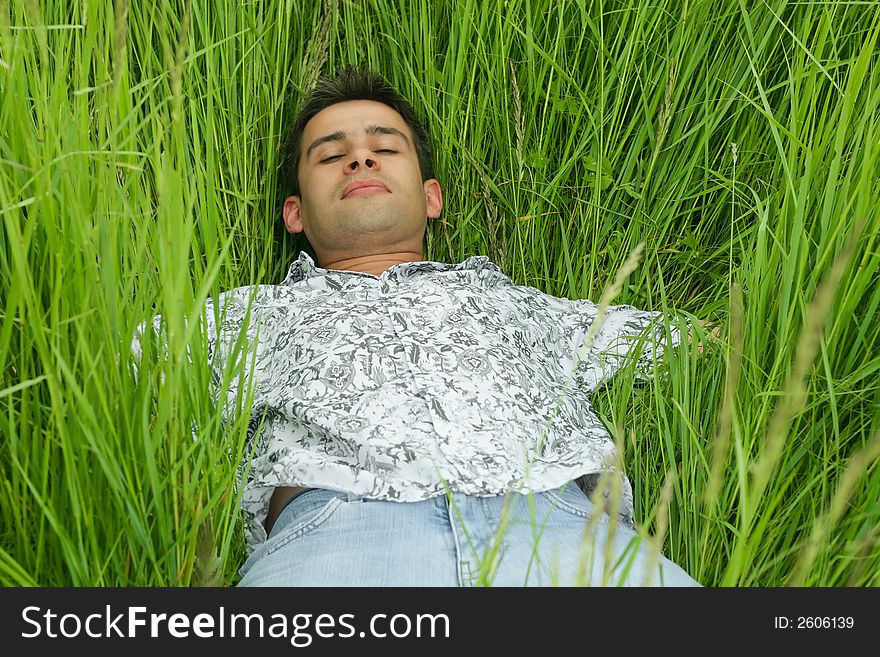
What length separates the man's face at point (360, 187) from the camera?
74.5 inches

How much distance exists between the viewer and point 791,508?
50.9 inches

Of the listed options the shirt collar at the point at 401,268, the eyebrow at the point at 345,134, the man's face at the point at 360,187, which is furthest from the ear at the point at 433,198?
the shirt collar at the point at 401,268

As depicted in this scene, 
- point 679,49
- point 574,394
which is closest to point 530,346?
point 574,394

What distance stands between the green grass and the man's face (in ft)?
0.34

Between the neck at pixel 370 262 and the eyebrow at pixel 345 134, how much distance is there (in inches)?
11.1

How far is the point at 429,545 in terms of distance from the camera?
119 cm

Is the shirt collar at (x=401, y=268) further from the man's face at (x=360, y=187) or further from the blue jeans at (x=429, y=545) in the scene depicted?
the blue jeans at (x=429, y=545)

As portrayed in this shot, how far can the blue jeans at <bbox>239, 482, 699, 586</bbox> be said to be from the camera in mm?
1125

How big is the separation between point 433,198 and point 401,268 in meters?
0.38

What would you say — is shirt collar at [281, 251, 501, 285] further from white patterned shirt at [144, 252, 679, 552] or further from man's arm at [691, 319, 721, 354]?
man's arm at [691, 319, 721, 354]

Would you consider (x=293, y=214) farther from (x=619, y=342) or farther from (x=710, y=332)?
(x=710, y=332)

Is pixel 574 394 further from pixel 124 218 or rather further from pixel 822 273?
pixel 124 218

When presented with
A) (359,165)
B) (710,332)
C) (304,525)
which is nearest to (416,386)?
(304,525)

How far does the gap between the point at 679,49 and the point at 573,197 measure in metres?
0.41
